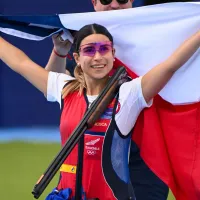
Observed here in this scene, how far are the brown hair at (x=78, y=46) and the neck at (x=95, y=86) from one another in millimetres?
31

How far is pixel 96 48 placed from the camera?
7.85 feet

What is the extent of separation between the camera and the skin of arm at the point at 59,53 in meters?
2.83

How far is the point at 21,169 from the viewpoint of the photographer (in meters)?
5.47

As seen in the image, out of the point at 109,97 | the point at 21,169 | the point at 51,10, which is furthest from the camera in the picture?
the point at 51,10

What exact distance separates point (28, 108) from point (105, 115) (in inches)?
175

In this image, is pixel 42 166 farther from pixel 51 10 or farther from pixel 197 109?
pixel 197 109

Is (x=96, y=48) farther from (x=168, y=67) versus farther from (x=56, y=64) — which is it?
(x=56, y=64)

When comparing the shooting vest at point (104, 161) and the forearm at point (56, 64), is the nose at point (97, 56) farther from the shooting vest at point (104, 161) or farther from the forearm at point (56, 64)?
the forearm at point (56, 64)

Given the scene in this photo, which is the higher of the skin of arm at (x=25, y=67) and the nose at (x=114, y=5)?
the nose at (x=114, y=5)

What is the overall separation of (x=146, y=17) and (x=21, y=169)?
319 cm

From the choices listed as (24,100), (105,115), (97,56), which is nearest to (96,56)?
(97,56)

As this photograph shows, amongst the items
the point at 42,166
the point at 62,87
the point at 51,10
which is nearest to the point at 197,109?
the point at 62,87

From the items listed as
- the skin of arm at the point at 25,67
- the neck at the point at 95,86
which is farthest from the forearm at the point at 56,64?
the neck at the point at 95,86

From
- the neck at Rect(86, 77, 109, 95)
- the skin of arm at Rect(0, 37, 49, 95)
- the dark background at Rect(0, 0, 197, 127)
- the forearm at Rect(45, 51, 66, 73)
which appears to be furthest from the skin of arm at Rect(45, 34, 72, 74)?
the dark background at Rect(0, 0, 197, 127)
